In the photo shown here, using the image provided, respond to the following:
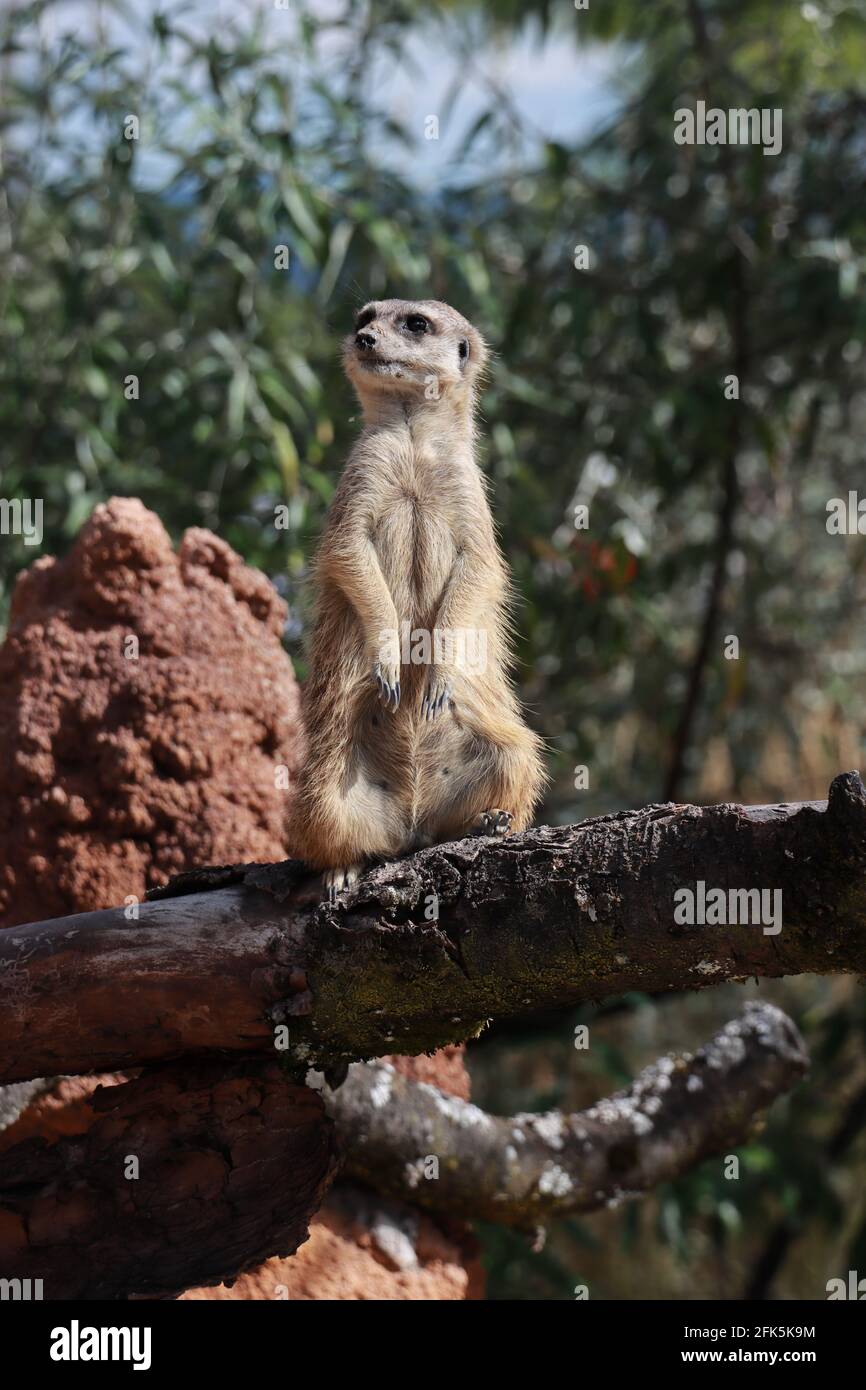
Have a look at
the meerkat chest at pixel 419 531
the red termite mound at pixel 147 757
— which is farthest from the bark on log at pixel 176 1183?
the meerkat chest at pixel 419 531

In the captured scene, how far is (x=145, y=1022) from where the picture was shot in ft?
10.5

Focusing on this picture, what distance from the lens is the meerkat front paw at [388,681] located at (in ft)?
11.3

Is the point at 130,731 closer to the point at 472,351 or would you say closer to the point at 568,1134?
the point at 472,351

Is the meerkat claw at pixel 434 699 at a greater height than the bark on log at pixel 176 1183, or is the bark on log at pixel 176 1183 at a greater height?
the meerkat claw at pixel 434 699

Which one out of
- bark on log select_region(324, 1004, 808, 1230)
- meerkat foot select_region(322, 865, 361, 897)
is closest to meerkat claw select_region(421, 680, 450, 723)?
meerkat foot select_region(322, 865, 361, 897)

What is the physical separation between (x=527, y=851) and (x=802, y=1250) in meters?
7.76

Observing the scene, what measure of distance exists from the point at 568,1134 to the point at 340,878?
1.62 meters

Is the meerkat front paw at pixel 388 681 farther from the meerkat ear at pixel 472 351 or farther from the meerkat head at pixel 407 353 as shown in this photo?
the meerkat ear at pixel 472 351

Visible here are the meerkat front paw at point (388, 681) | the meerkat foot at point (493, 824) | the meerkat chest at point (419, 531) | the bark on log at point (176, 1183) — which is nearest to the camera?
the bark on log at point (176, 1183)

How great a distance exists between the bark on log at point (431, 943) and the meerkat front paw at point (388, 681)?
43 centimetres

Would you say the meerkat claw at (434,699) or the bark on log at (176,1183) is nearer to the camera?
the bark on log at (176,1183)

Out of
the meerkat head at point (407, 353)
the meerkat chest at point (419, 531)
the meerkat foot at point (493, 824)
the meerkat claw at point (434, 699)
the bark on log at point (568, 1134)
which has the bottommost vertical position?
the bark on log at point (568, 1134)

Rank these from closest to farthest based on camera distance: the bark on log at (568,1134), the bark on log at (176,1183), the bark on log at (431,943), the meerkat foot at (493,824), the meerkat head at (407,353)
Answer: the bark on log at (431,943) → the bark on log at (176,1183) → the meerkat foot at (493,824) → the meerkat head at (407,353) → the bark on log at (568,1134)

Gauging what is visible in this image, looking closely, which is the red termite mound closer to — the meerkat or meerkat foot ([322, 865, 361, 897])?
the meerkat
